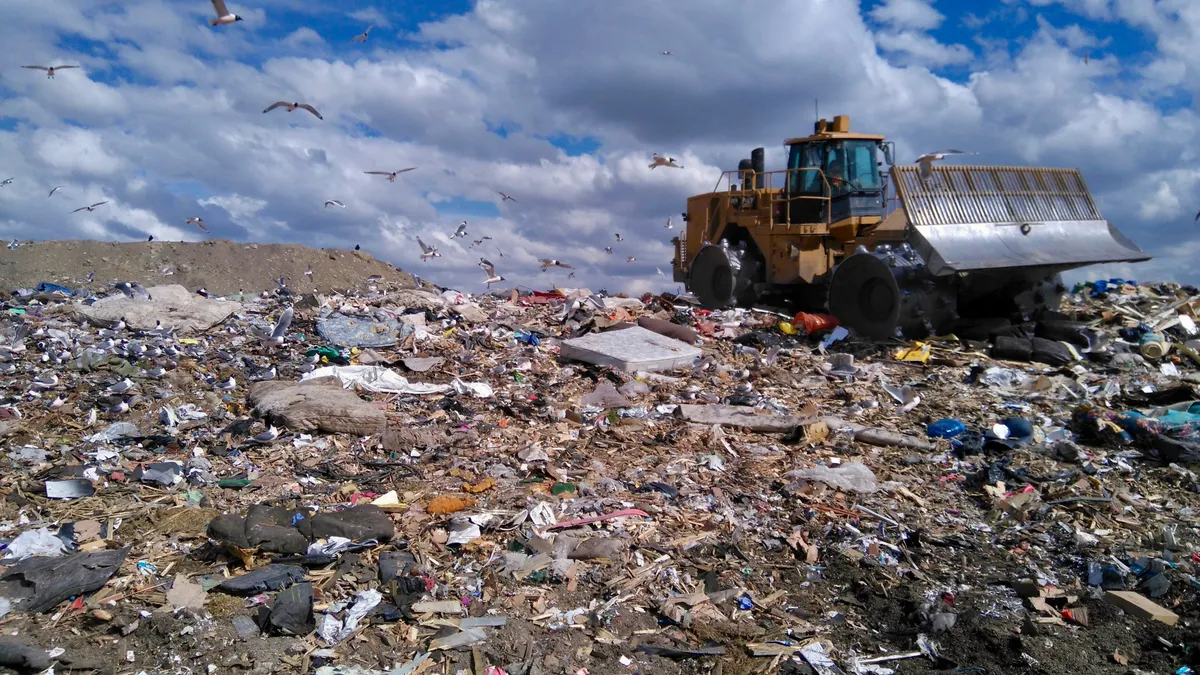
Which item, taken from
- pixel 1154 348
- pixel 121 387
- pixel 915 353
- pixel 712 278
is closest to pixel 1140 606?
pixel 915 353

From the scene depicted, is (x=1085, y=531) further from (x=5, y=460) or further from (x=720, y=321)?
(x=5, y=460)

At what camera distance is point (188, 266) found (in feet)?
57.9

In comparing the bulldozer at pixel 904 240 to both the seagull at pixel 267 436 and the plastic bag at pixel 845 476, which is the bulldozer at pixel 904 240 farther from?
the seagull at pixel 267 436

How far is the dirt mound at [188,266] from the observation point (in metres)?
16.8

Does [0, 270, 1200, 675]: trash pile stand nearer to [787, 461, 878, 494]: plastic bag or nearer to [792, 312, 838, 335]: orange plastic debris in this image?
[787, 461, 878, 494]: plastic bag

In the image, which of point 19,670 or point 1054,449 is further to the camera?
point 1054,449

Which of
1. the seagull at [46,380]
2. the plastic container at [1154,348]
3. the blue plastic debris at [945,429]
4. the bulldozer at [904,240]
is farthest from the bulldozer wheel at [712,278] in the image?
the seagull at [46,380]

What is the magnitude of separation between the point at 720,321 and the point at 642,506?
6.03 meters

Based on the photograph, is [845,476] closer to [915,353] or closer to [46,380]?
[915,353]

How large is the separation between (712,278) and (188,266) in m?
12.5

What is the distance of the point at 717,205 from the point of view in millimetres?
12484

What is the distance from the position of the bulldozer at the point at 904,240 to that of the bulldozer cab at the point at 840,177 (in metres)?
0.01

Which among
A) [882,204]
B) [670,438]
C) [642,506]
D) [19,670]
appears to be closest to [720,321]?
[882,204]

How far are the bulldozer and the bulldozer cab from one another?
0.01 metres
